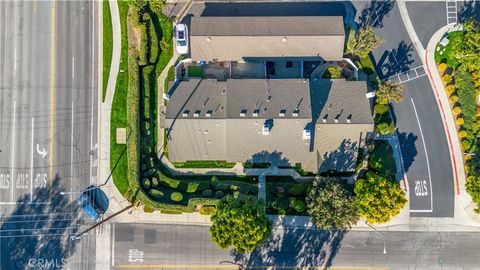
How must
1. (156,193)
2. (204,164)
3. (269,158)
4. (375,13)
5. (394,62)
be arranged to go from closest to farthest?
(269,158) < (156,193) < (204,164) < (394,62) < (375,13)

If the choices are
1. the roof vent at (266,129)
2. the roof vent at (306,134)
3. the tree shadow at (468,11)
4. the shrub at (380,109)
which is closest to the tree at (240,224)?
the roof vent at (266,129)

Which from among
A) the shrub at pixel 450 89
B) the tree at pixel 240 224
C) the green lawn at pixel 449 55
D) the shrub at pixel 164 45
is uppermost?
the shrub at pixel 164 45

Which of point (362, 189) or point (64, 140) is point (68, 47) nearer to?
point (64, 140)

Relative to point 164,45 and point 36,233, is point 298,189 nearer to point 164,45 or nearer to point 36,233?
point 164,45

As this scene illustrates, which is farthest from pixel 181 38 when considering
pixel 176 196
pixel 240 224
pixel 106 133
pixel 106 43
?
pixel 240 224

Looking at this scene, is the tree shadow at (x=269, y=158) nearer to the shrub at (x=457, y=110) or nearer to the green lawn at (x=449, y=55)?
the shrub at (x=457, y=110)

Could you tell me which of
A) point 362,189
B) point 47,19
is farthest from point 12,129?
point 362,189

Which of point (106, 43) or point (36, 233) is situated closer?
point (36, 233)
